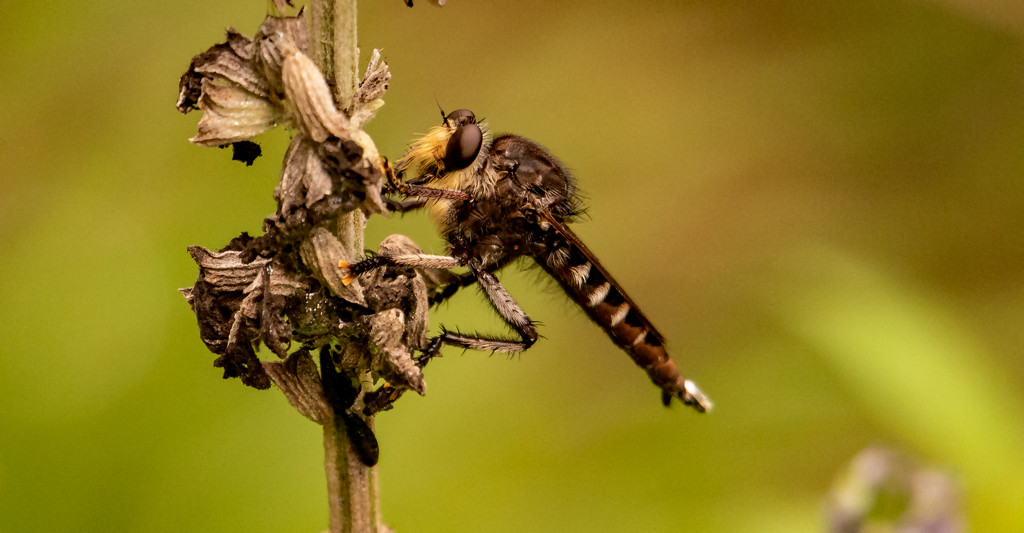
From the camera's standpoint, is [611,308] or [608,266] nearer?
[611,308]

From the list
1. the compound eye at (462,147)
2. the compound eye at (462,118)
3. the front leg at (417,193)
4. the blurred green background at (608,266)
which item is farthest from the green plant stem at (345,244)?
the blurred green background at (608,266)

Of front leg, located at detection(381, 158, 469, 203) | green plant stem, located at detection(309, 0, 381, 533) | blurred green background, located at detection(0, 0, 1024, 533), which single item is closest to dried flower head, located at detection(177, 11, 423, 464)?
green plant stem, located at detection(309, 0, 381, 533)

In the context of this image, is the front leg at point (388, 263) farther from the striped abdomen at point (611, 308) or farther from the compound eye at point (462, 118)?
the striped abdomen at point (611, 308)

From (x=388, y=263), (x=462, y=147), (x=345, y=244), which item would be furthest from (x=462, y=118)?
(x=345, y=244)

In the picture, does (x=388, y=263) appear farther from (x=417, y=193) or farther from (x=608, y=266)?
(x=608, y=266)

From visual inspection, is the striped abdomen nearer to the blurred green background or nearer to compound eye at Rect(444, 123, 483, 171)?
the blurred green background

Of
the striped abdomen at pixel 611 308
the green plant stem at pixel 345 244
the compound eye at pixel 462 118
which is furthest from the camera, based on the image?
the striped abdomen at pixel 611 308
